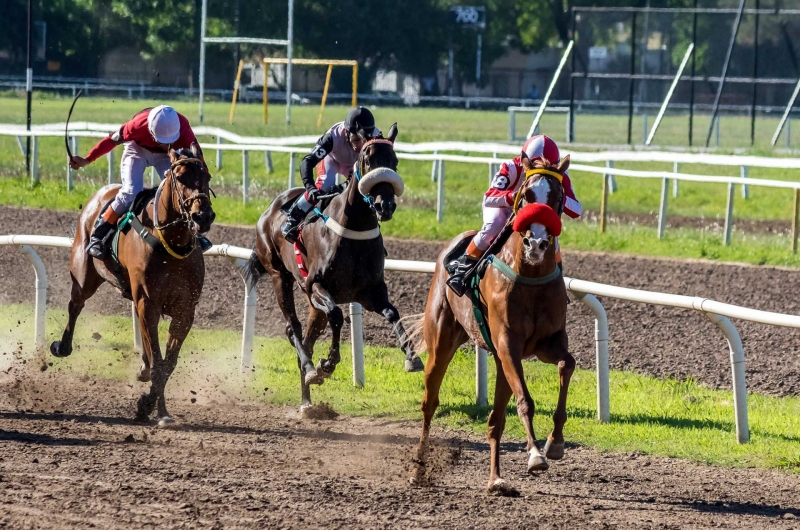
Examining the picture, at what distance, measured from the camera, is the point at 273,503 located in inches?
213

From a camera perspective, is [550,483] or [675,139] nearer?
[550,483]

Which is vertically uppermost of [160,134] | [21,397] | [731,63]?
[731,63]

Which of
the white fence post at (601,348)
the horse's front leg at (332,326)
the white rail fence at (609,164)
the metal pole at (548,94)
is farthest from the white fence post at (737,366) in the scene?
the metal pole at (548,94)

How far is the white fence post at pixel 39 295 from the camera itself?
30.9ft

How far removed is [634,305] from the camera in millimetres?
10750

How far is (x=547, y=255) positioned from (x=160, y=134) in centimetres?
333

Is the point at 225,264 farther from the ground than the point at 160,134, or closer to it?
closer to it

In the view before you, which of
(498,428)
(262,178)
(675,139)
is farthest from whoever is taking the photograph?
(675,139)

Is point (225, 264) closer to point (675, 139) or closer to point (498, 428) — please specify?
point (498, 428)

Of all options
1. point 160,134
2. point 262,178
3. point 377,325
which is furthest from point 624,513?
point 262,178

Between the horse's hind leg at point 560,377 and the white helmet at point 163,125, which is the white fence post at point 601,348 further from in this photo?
the white helmet at point 163,125

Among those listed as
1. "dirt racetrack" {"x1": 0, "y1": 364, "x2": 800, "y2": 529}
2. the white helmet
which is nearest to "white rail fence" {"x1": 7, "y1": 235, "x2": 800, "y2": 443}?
"dirt racetrack" {"x1": 0, "y1": 364, "x2": 800, "y2": 529}

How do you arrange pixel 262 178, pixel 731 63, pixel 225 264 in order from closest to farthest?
pixel 225 264 → pixel 262 178 → pixel 731 63

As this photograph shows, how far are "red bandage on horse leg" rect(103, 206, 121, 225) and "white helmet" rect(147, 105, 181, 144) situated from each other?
620 millimetres
